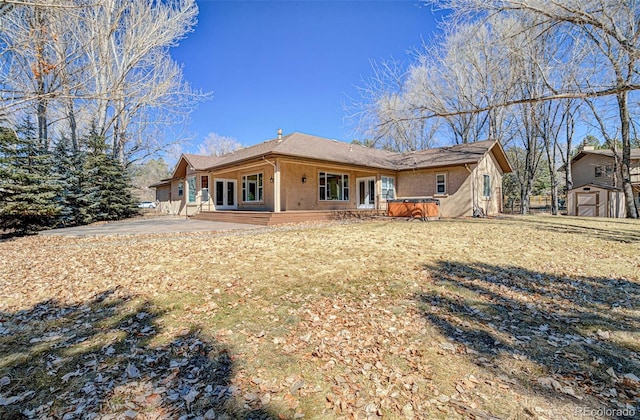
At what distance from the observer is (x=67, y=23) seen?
44.2ft

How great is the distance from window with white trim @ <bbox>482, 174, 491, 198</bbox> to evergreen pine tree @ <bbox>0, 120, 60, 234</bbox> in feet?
67.9

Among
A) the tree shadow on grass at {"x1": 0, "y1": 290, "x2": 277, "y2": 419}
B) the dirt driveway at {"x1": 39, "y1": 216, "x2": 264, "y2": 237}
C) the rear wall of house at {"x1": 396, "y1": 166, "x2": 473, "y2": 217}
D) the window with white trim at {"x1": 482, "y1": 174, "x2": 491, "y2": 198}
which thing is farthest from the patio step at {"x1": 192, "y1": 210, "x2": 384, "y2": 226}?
the tree shadow on grass at {"x1": 0, "y1": 290, "x2": 277, "y2": 419}

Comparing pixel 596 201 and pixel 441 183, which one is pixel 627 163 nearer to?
pixel 596 201

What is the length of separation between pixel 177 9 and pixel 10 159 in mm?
13439

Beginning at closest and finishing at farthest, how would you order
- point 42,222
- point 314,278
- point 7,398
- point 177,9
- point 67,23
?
1. point 7,398
2. point 314,278
3. point 42,222
4. point 67,23
5. point 177,9

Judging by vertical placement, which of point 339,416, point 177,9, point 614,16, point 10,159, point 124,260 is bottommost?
point 339,416

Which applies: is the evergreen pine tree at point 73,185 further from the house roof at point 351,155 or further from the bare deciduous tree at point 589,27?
the bare deciduous tree at point 589,27

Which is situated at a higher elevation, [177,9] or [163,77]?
[177,9]

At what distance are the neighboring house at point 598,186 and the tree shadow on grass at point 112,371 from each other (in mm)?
27385

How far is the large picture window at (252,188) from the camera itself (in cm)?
1769

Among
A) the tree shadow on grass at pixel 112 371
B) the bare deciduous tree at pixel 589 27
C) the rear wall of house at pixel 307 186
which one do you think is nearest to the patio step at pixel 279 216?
the rear wall of house at pixel 307 186

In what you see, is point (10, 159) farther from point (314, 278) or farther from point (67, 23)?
point (314, 278)

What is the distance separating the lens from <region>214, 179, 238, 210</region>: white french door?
773 inches

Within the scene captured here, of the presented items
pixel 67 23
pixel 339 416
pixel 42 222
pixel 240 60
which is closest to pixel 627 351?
pixel 339 416
